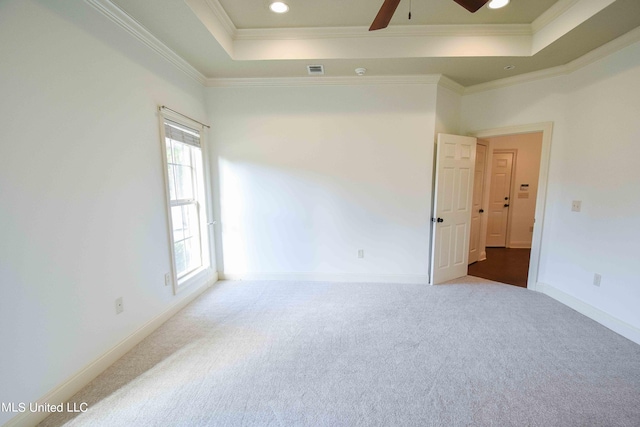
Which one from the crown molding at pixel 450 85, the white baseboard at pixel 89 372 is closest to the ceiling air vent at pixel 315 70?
the crown molding at pixel 450 85

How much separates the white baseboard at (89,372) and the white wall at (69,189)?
0.13ft

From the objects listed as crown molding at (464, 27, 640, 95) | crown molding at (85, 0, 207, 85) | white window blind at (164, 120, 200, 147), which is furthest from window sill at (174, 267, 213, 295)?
crown molding at (464, 27, 640, 95)

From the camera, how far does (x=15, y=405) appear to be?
1354 mm

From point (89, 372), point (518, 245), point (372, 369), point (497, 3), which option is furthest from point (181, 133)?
point (518, 245)

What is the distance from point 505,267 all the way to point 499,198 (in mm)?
1779

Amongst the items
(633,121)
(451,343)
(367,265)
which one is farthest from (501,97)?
(451,343)

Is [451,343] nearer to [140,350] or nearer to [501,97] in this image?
[140,350]

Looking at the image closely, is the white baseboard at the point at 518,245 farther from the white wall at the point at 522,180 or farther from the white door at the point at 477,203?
the white door at the point at 477,203

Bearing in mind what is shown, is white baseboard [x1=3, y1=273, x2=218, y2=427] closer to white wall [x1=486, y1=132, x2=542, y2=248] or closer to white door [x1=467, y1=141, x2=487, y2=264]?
white door [x1=467, y1=141, x2=487, y2=264]

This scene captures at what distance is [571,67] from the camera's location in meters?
2.77

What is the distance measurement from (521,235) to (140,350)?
665 cm

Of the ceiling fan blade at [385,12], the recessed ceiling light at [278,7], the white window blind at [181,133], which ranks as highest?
the recessed ceiling light at [278,7]

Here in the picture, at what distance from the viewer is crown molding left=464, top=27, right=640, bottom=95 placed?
7.35 ft

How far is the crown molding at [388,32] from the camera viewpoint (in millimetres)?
2564
